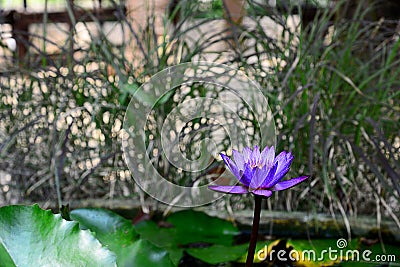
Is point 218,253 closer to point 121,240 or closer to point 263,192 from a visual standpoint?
point 121,240

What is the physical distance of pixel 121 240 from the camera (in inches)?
28.3

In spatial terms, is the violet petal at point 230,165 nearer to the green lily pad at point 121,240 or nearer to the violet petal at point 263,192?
the violet petal at point 263,192

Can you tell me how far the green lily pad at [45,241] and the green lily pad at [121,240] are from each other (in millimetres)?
174

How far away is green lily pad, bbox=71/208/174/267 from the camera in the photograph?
703 millimetres

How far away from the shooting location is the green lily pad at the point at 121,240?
703mm

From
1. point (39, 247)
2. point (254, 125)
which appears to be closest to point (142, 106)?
point (254, 125)

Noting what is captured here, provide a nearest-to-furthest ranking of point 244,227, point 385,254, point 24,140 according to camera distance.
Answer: point 385,254 < point 244,227 < point 24,140

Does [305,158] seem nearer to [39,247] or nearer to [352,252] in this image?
[352,252]

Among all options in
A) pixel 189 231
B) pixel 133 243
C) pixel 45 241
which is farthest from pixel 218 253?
pixel 45 241

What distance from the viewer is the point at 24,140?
1288mm

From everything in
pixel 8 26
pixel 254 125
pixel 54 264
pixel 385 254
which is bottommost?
pixel 385 254

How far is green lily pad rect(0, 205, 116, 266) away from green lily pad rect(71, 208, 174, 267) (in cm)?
17

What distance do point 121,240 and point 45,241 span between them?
0.66 feet

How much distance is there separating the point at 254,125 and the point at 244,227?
21 cm
